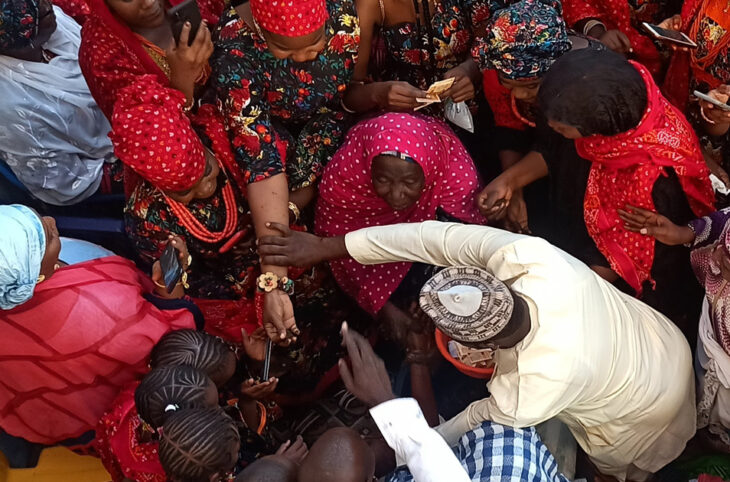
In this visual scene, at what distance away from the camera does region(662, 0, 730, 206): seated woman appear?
2336 millimetres

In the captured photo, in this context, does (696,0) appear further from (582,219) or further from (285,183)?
(285,183)

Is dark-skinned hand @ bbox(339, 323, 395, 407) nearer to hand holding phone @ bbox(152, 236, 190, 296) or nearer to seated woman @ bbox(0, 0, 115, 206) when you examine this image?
hand holding phone @ bbox(152, 236, 190, 296)

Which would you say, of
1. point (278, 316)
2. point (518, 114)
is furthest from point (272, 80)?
point (518, 114)

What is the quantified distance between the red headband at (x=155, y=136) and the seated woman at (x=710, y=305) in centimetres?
150

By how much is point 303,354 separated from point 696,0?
2.14 m

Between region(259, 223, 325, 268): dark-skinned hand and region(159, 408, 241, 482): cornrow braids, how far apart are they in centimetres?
69

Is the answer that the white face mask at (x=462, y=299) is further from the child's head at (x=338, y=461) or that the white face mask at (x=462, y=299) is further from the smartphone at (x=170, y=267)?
the smartphone at (x=170, y=267)

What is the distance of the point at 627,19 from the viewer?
2754 millimetres

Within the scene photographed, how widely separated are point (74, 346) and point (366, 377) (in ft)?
3.01

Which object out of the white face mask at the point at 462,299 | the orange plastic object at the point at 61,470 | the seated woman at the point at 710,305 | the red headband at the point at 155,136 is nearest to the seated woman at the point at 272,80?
the red headband at the point at 155,136

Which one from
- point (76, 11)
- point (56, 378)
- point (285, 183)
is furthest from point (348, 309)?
point (76, 11)

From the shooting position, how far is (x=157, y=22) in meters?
2.34

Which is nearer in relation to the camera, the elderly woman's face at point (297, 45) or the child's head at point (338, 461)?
the child's head at point (338, 461)

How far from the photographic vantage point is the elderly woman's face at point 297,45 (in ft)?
7.23
